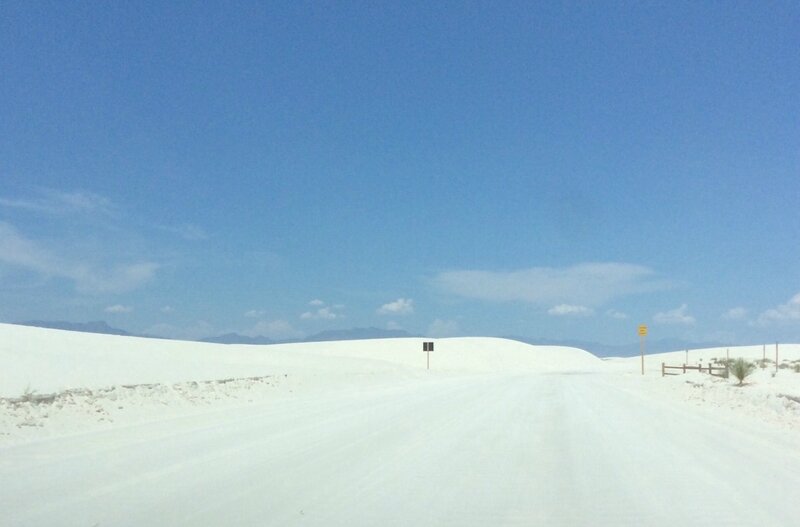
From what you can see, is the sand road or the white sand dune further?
the white sand dune

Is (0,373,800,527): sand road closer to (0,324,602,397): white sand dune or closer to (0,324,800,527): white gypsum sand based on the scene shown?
(0,324,800,527): white gypsum sand

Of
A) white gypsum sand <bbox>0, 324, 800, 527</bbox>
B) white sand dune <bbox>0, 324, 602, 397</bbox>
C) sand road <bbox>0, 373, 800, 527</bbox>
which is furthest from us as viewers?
white sand dune <bbox>0, 324, 602, 397</bbox>

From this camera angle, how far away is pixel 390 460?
38.6 ft

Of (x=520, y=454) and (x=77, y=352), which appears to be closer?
(x=520, y=454)

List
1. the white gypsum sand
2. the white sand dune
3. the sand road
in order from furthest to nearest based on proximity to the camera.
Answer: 1. the white sand dune
2. the white gypsum sand
3. the sand road

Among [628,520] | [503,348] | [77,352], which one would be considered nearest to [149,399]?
[628,520]

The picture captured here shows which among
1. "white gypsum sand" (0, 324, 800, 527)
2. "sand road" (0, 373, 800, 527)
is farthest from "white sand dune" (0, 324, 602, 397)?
"sand road" (0, 373, 800, 527)

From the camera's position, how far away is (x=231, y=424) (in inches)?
→ 685

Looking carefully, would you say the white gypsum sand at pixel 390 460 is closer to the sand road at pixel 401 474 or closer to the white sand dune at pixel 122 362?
the sand road at pixel 401 474

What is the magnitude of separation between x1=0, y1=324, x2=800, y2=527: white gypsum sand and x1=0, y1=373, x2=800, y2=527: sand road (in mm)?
33

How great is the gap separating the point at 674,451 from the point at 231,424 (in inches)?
373

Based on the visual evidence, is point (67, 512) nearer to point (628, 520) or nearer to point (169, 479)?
point (169, 479)

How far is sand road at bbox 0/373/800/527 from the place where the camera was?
7.95 metres

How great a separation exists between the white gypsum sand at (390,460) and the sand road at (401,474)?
33mm
